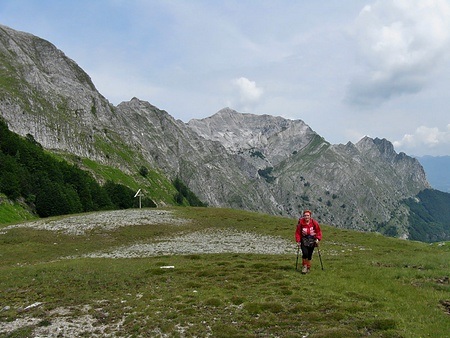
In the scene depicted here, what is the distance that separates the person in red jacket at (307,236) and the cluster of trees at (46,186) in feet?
262

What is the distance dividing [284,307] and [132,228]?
4268 cm

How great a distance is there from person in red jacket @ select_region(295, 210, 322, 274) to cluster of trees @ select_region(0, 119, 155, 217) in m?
79.7

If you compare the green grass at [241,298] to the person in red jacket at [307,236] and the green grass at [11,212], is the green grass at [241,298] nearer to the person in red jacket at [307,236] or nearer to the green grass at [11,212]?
the person in red jacket at [307,236]

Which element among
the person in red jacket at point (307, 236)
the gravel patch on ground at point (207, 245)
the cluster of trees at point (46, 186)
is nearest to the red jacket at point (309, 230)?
the person in red jacket at point (307, 236)

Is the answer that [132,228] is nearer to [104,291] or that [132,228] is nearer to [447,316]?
[104,291]

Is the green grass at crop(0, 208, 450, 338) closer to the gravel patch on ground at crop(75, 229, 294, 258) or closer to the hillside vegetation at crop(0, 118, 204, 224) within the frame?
the gravel patch on ground at crop(75, 229, 294, 258)

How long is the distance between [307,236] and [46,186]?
283 ft

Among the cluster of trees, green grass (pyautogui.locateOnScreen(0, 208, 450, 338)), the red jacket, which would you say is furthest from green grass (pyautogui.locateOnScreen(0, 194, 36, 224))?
the red jacket

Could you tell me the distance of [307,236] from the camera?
2492 centimetres

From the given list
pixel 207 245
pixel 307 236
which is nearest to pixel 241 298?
pixel 307 236

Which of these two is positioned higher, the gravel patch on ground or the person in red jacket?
the person in red jacket

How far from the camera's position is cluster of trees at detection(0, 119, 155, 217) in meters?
88.8

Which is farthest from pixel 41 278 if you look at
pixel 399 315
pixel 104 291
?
pixel 399 315

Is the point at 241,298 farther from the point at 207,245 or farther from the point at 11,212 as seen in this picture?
the point at 11,212
